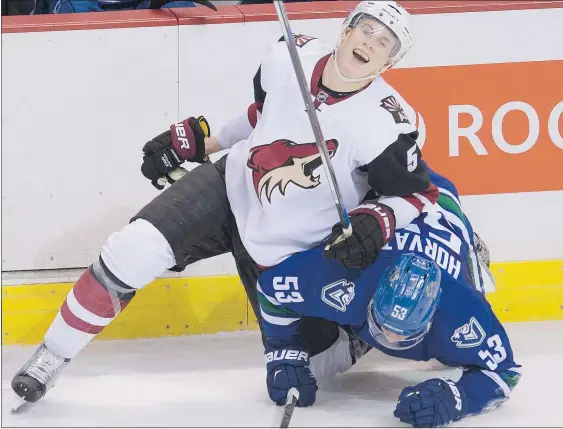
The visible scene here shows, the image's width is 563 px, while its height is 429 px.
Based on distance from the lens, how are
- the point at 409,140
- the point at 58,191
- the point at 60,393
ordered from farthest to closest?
the point at 58,191 → the point at 60,393 → the point at 409,140

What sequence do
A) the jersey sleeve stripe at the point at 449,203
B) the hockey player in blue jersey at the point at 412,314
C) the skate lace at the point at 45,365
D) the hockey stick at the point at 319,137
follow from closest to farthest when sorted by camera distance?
the hockey stick at the point at 319,137
the hockey player in blue jersey at the point at 412,314
the skate lace at the point at 45,365
the jersey sleeve stripe at the point at 449,203

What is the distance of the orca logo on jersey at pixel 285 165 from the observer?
2.78 m

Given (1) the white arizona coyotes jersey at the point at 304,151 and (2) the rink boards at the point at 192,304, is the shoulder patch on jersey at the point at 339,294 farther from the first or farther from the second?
(2) the rink boards at the point at 192,304

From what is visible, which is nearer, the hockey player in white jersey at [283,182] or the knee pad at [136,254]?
the hockey player in white jersey at [283,182]

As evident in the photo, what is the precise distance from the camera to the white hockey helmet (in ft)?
8.88

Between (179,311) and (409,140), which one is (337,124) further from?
(179,311)

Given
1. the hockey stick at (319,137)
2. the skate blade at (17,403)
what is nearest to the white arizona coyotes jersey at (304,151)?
the hockey stick at (319,137)

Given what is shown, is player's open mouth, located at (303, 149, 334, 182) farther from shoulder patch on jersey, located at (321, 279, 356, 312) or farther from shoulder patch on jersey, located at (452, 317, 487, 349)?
shoulder patch on jersey, located at (452, 317, 487, 349)

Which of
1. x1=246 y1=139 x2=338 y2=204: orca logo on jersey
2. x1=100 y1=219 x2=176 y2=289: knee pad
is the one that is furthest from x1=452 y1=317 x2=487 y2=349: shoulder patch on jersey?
x1=100 y1=219 x2=176 y2=289: knee pad

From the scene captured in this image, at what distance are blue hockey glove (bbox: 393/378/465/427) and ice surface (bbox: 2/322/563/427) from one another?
0.05 m

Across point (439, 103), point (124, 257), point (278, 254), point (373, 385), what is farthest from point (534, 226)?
point (124, 257)

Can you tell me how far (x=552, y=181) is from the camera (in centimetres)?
352

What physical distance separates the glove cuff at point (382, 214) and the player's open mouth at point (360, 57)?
31cm

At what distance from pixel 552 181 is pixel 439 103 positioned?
0.40m
